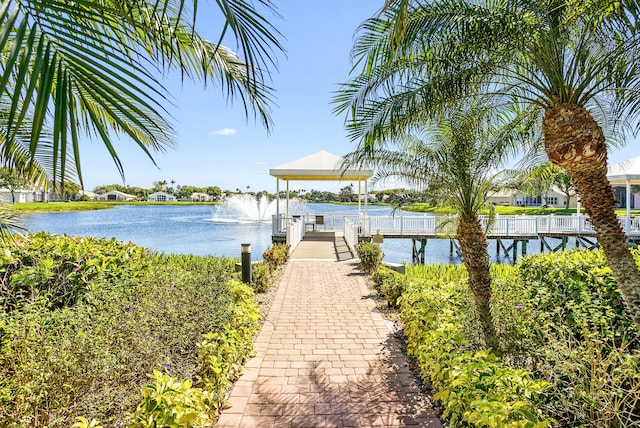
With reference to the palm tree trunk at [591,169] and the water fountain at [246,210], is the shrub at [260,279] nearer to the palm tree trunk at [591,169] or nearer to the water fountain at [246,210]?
the palm tree trunk at [591,169]

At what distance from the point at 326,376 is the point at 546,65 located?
13.4 ft

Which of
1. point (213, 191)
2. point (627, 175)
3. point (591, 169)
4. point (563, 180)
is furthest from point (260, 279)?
point (213, 191)

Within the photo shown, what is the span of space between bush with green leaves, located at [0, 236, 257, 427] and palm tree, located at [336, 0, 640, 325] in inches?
127

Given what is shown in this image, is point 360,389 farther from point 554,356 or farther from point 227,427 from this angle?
point 554,356

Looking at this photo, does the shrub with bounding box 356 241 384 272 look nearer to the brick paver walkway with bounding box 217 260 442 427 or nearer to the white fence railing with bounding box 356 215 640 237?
the brick paver walkway with bounding box 217 260 442 427

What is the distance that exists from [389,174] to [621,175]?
50.8 feet

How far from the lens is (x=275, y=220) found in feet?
49.7

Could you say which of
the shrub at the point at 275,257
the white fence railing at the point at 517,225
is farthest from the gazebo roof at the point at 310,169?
the shrub at the point at 275,257

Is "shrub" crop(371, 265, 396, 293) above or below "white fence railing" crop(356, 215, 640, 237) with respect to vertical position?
below

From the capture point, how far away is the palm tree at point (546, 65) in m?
3.70

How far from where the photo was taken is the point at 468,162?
502cm

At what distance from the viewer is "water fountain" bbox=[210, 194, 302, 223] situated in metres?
36.5

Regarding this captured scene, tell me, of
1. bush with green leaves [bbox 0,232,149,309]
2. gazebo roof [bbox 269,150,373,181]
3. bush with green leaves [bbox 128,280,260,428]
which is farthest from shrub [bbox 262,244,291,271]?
bush with green leaves [bbox 0,232,149,309]

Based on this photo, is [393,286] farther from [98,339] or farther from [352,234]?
[352,234]
